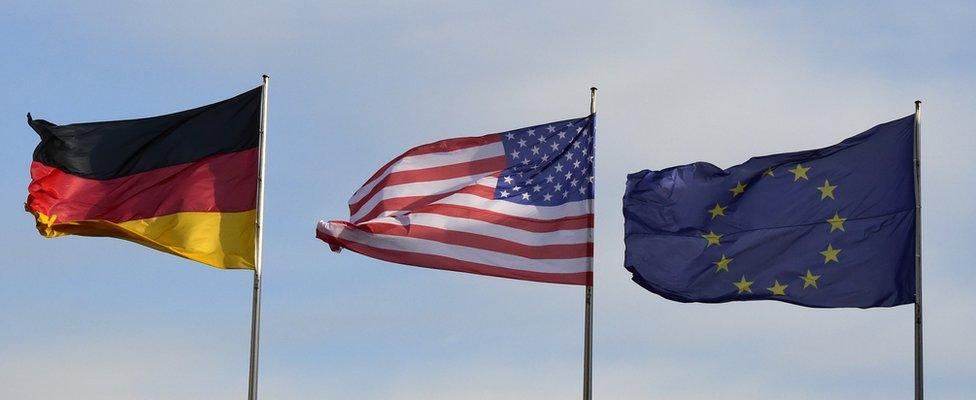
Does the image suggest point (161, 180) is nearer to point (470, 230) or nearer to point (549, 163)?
point (470, 230)

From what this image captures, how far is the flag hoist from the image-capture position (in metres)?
50.0

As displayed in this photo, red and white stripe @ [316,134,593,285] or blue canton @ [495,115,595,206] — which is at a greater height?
blue canton @ [495,115,595,206]

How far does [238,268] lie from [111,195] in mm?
3312

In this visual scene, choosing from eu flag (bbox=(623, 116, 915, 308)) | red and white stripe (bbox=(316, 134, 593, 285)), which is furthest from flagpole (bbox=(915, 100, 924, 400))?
red and white stripe (bbox=(316, 134, 593, 285))

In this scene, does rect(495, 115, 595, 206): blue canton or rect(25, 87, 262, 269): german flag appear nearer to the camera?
rect(25, 87, 262, 269): german flag

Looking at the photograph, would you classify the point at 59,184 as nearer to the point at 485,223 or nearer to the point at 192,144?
the point at 192,144

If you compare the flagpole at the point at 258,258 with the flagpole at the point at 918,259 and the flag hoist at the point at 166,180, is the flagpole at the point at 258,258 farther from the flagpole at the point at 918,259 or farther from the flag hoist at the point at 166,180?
the flagpole at the point at 918,259

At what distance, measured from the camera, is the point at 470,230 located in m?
50.4

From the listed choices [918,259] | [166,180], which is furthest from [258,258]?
[918,259]

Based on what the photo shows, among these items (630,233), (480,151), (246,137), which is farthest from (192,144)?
(630,233)

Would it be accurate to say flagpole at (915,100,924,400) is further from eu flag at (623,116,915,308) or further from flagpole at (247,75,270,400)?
flagpole at (247,75,270,400)

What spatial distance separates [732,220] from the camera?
50125 millimetres

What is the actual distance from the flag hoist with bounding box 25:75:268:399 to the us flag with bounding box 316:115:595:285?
1.92 m

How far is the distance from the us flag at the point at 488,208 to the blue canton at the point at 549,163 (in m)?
0.02
